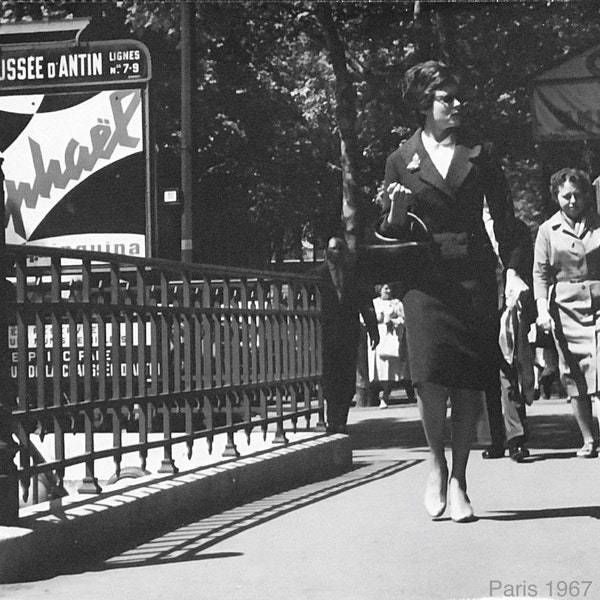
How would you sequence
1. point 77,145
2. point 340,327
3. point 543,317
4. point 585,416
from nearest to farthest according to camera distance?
point 543,317 → point 77,145 → point 585,416 → point 340,327

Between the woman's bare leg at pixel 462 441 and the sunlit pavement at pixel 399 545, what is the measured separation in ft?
0.12

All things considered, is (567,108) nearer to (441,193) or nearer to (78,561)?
(441,193)

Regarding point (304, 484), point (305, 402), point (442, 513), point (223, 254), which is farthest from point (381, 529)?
point (305, 402)

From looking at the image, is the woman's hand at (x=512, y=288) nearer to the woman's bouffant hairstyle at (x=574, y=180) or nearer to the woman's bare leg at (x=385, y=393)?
the woman's bouffant hairstyle at (x=574, y=180)

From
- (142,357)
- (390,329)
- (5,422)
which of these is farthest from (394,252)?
(142,357)

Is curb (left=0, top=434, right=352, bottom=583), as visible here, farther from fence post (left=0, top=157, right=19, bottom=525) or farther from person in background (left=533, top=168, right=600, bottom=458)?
person in background (left=533, top=168, right=600, bottom=458)

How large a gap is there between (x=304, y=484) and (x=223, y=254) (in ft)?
6.21

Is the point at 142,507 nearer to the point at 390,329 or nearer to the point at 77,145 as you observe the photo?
the point at 390,329

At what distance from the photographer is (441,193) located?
4344 millimetres

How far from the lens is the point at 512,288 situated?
4.34 meters

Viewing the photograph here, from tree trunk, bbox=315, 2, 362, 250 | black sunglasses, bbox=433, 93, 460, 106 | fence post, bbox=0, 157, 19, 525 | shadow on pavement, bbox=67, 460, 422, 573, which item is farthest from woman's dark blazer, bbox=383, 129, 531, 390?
fence post, bbox=0, 157, 19, 525

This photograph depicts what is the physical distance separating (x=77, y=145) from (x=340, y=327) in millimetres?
1700

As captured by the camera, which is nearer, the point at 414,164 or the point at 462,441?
the point at 414,164

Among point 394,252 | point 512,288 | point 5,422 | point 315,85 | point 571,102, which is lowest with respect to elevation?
point 5,422
